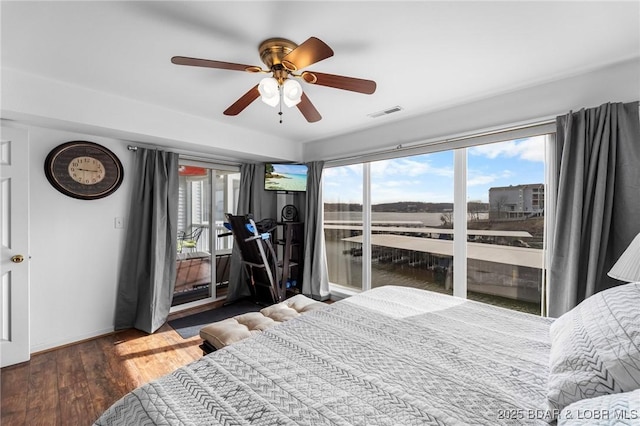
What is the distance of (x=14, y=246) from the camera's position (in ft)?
7.90

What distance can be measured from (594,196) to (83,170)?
457 cm

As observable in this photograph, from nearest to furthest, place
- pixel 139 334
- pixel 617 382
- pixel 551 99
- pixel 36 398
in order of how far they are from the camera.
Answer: pixel 617 382 < pixel 36 398 < pixel 551 99 < pixel 139 334

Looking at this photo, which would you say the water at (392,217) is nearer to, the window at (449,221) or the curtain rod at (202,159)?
the window at (449,221)

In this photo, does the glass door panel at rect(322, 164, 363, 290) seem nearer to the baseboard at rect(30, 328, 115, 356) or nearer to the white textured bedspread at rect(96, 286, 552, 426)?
the white textured bedspread at rect(96, 286, 552, 426)

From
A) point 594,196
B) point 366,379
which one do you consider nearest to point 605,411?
point 366,379

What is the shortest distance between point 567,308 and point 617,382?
1.68 metres

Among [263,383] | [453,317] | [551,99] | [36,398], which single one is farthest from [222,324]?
[551,99]

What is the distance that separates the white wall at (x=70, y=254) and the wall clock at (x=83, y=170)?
3.0 inches

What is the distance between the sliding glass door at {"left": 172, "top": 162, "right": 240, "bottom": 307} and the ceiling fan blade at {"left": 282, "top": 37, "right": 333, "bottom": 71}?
2.64 m

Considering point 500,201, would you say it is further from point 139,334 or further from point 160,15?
point 139,334

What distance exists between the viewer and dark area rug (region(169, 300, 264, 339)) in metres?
3.14

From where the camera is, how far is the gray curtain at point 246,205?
4090mm

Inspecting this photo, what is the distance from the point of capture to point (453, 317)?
1.69 meters

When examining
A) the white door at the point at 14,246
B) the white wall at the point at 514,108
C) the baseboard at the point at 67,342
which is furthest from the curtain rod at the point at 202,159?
the baseboard at the point at 67,342
